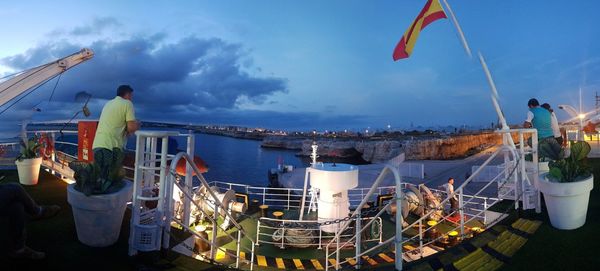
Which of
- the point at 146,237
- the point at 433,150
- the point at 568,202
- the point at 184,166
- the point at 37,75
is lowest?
the point at 433,150

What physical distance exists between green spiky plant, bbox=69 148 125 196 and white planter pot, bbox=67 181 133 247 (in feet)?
0.35

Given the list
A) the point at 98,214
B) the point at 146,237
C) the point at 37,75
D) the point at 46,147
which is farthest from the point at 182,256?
the point at 46,147

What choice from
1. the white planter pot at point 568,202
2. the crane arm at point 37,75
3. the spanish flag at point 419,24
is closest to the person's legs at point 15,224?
the white planter pot at point 568,202

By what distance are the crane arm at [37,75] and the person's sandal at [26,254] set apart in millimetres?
7302

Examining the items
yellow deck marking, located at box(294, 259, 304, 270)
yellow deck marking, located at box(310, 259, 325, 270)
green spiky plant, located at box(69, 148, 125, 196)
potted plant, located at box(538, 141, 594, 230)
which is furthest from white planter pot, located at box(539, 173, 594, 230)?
green spiky plant, located at box(69, 148, 125, 196)

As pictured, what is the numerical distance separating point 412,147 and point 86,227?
69010 millimetres

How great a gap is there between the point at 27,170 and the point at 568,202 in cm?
1150

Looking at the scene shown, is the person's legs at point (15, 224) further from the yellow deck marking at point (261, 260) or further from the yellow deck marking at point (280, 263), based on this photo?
the yellow deck marking at point (280, 263)

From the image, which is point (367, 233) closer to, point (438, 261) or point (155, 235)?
point (438, 261)

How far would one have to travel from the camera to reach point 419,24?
9109mm

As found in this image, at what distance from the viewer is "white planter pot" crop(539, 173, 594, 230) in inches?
165

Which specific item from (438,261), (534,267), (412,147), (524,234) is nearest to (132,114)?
(438,261)

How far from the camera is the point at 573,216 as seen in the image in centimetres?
426

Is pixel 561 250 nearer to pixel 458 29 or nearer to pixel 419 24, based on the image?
pixel 458 29
